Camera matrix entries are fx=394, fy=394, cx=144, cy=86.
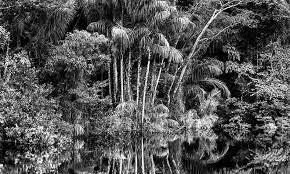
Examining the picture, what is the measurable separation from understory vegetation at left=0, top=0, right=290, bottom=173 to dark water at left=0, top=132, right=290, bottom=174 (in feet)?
1.49

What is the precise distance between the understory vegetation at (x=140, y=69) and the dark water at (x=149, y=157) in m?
0.45

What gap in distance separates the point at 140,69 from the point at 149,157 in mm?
5468

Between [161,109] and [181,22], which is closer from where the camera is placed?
[181,22]

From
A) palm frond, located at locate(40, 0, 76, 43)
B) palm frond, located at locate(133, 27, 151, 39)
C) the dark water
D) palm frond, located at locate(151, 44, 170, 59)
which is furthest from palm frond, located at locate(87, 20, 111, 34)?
the dark water

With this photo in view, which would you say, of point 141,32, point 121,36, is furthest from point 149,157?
point 141,32

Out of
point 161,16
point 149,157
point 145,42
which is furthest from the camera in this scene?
point 145,42

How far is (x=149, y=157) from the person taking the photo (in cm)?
1124

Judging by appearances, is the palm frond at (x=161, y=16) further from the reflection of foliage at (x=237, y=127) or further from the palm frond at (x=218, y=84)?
the reflection of foliage at (x=237, y=127)

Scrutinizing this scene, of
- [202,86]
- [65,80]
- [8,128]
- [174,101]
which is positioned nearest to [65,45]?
[65,80]

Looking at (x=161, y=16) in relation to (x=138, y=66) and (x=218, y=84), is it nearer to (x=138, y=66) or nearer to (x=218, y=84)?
(x=138, y=66)

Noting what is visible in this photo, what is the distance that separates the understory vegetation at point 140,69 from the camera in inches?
493

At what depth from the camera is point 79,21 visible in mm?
16484

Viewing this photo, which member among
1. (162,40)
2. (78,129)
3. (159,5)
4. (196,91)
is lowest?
(78,129)

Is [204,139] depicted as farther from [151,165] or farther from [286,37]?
[286,37]
